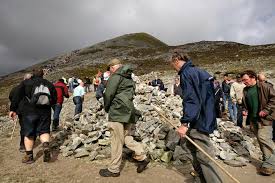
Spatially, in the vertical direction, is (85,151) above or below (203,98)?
below

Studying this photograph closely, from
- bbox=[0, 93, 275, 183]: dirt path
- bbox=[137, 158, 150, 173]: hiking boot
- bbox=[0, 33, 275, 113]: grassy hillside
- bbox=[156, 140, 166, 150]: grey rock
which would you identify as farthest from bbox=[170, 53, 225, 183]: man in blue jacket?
bbox=[0, 33, 275, 113]: grassy hillside

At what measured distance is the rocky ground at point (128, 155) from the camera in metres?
8.52

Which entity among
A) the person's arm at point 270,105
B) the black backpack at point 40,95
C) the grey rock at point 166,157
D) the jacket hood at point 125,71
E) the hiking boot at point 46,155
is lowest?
the grey rock at point 166,157

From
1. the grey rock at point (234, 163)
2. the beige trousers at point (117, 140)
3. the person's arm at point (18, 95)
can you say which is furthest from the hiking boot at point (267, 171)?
the person's arm at point (18, 95)

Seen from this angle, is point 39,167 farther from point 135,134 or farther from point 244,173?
point 244,173

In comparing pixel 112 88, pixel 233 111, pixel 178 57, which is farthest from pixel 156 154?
pixel 233 111

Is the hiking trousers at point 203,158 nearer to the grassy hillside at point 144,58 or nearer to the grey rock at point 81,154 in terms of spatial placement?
the grey rock at point 81,154

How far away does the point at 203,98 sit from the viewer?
629cm

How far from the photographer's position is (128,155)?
978 centimetres

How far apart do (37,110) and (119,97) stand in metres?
2.79

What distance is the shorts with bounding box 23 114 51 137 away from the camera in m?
9.23

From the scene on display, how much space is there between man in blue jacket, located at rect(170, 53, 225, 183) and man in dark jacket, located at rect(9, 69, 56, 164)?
443 centimetres

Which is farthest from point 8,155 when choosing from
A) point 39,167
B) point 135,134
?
point 135,134

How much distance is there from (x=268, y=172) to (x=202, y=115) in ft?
10.7
